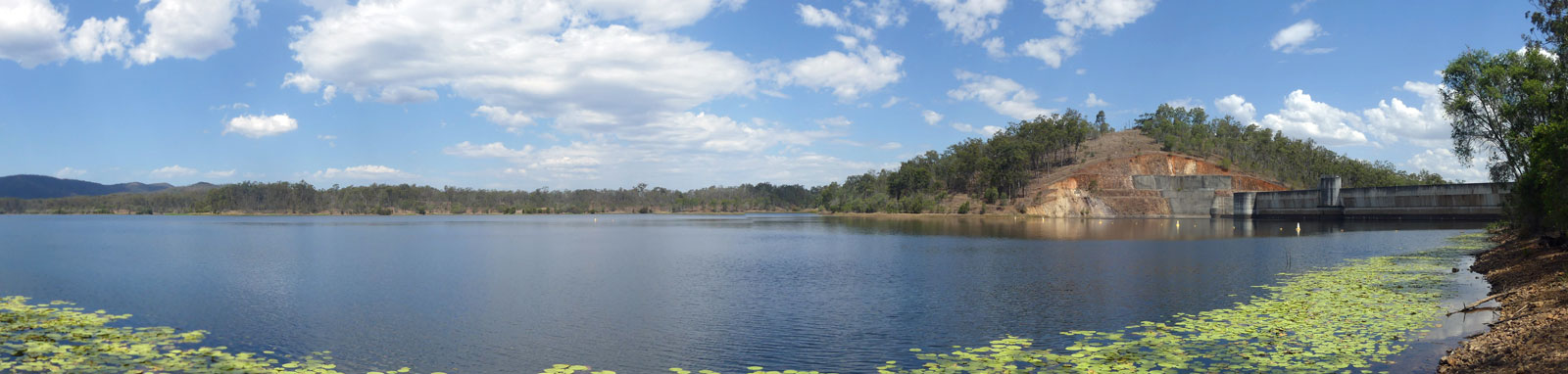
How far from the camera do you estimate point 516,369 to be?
17.8m

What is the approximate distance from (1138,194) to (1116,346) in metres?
156

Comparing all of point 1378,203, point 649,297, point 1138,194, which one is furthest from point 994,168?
point 649,297

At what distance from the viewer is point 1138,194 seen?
16025cm

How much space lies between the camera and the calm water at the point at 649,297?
2031 centimetres

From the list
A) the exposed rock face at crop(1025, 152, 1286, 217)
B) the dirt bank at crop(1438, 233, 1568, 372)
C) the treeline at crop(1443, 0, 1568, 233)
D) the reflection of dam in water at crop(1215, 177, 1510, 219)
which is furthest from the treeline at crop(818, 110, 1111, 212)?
the dirt bank at crop(1438, 233, 1568, 372)

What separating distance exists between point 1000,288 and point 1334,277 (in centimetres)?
1477

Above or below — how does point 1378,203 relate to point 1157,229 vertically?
above

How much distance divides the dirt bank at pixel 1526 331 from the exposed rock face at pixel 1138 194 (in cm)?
13191

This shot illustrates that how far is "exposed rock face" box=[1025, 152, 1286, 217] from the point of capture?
156125 mm

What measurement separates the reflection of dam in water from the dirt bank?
283 ft

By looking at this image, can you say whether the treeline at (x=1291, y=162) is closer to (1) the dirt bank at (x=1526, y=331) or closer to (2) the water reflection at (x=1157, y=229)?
(2) the water reflection at (x=1157, y=229)

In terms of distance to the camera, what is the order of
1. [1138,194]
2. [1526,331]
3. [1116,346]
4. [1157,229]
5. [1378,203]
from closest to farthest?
[1526,331] < [1116,346] < [1157,229] < [1378,203] < [1138,194]

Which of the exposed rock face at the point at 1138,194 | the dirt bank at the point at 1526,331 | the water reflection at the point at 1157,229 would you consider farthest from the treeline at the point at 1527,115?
the exposed rock face at the point at 1138,194

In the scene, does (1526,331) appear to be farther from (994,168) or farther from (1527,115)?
(994,168)
